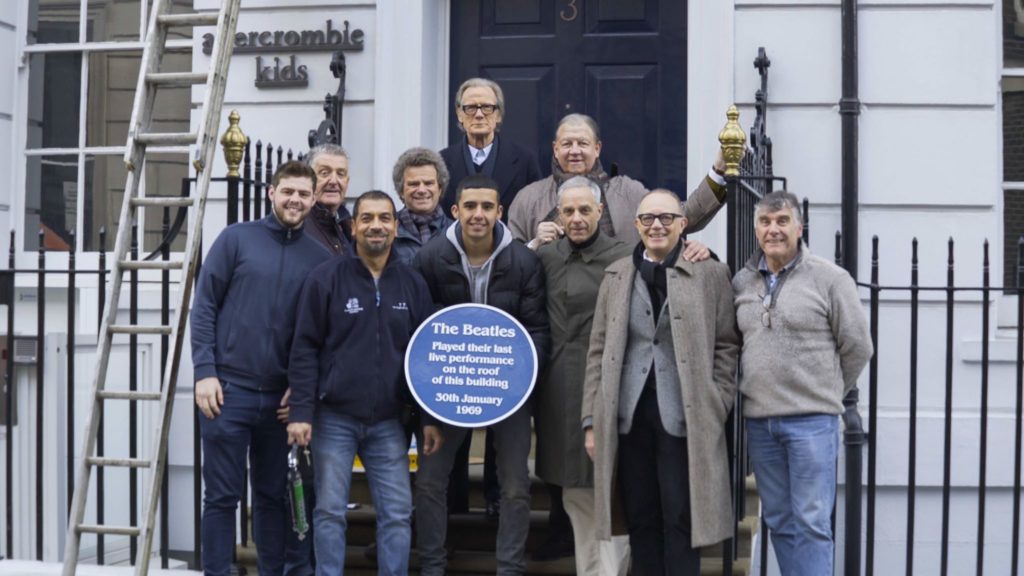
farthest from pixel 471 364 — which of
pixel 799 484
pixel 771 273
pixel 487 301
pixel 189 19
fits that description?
pixel 189 19

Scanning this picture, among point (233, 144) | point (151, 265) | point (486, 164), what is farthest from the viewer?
point (486, 164)

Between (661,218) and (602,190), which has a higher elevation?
(602,190)

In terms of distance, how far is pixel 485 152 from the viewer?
644cm

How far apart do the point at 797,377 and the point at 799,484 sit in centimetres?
42

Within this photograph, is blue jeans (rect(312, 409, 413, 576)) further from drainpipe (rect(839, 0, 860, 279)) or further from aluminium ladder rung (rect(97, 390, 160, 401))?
drainpipe (rect(839, 0, 860, 279))

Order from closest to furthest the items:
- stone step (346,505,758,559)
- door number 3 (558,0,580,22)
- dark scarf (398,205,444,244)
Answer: dark scarf (398,205,444,244) → stone step (346,505,758,559) → door number 3 (558,0,580,22)

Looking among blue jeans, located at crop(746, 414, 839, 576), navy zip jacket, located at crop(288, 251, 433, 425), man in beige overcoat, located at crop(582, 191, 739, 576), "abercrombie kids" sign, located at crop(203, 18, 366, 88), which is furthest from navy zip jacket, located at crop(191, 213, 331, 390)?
"abercrombie kids" sign, located at crop(203, 18, 366, 88)

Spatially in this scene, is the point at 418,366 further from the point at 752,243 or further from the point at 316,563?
the point at 752,243

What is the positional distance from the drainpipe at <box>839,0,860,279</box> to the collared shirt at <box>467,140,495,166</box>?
2.01 metres

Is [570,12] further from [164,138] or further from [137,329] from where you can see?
[137,329]

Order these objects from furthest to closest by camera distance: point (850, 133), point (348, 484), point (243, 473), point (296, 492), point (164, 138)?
point (850, 133), point (164, 138), point (243, 473), point (348, 484), point (296, 492)

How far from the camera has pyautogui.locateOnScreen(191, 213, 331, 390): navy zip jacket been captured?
5.48m

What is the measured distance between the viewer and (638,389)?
5.39 meters

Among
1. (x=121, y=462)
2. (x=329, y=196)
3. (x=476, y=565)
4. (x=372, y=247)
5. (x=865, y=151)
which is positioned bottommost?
(x=476, y=565)
